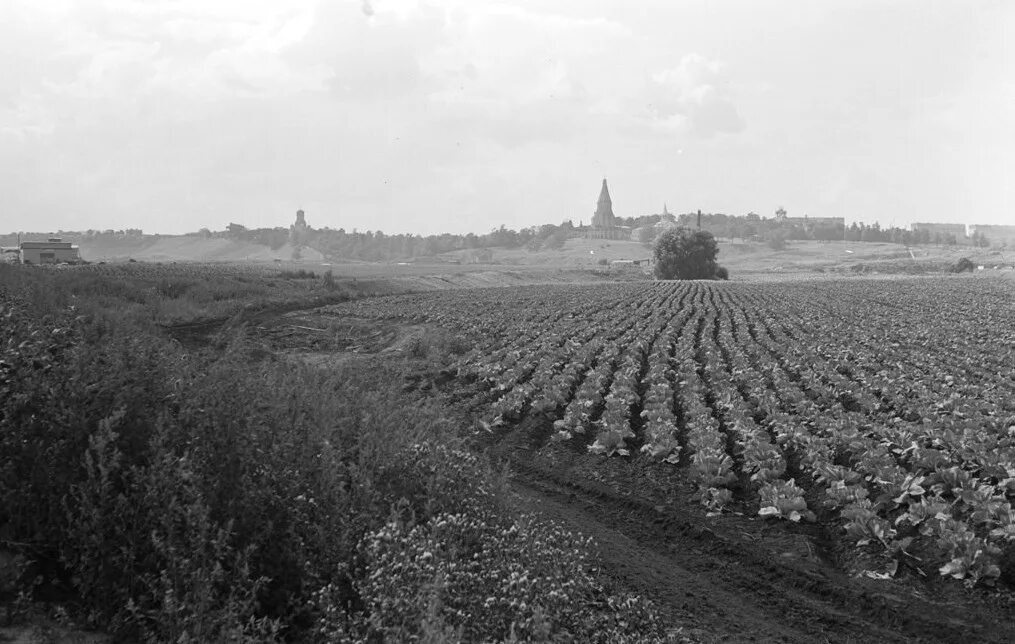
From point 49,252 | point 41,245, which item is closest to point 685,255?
point 49,252

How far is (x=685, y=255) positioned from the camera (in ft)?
279

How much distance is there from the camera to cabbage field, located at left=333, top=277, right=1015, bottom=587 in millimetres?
8273

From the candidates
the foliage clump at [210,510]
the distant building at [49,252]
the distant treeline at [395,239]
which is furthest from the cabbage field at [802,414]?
the distant treeline at [395,239]

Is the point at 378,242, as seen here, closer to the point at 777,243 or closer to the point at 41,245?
the point at 777,243

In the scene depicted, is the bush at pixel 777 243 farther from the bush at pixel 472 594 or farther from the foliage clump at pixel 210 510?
the bush at pixel 472 594

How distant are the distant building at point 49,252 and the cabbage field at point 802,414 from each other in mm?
53426

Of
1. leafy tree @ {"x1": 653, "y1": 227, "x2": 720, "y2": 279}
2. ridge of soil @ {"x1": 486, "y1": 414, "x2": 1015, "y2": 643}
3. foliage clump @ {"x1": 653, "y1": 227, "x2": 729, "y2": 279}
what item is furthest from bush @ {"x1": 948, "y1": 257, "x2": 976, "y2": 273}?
ridge of soil @ {"x1": 486, "y1": 414, "x2": 1015, "y2": 643}

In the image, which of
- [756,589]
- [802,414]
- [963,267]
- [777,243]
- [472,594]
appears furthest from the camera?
[777,243]

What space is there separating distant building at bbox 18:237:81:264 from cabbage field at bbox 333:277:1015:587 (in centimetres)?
5343

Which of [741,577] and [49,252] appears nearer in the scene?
[741,577]

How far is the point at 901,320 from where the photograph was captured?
29094mm

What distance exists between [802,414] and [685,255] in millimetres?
74272

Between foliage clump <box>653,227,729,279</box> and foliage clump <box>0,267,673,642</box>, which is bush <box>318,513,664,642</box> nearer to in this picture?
foliage clump <box>0,267,673,642</box>

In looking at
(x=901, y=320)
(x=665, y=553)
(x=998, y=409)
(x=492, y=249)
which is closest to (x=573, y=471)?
(x=665, y=553)
